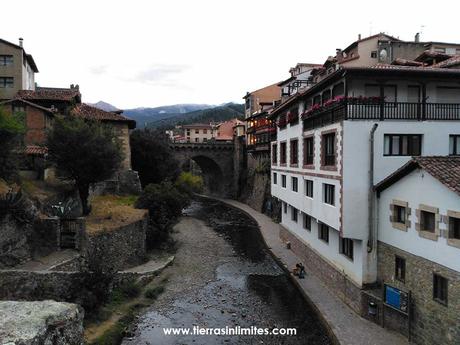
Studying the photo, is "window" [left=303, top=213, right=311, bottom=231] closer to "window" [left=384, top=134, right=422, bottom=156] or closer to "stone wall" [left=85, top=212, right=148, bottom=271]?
"window" [left=384, top=134, right=422, bottom=156]

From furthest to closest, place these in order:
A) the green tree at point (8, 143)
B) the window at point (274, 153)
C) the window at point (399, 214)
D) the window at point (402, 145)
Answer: the window at point (274, 153), the green tree at point (8, 143), the window at point (402, 145), the window at point (399, 214)

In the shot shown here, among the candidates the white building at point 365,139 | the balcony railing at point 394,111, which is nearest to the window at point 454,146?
the white building at point 365,139

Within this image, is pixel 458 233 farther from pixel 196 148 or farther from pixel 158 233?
pixel 196 148

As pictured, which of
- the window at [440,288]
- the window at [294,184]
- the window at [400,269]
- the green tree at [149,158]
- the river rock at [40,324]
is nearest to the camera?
the river rock at [40,324]

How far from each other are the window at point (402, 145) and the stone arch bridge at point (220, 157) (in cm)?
5572

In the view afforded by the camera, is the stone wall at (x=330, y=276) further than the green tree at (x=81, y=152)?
No

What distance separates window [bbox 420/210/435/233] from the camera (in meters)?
14.9

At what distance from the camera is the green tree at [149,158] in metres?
51.8

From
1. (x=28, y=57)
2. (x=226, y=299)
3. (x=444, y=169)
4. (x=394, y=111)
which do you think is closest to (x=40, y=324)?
(x=444, y=169)

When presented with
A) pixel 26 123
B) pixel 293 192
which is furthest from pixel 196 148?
pixel 293 192

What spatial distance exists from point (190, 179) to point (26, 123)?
3388 centimetres

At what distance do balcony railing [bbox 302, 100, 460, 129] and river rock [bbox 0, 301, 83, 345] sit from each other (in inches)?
568

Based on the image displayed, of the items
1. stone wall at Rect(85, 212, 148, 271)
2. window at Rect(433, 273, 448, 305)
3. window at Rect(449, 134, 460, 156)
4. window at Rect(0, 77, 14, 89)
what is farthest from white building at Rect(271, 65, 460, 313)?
window at Rect(0, 77, 14, 89)

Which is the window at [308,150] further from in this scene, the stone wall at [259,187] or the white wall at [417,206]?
the stone wall at [259,187]
